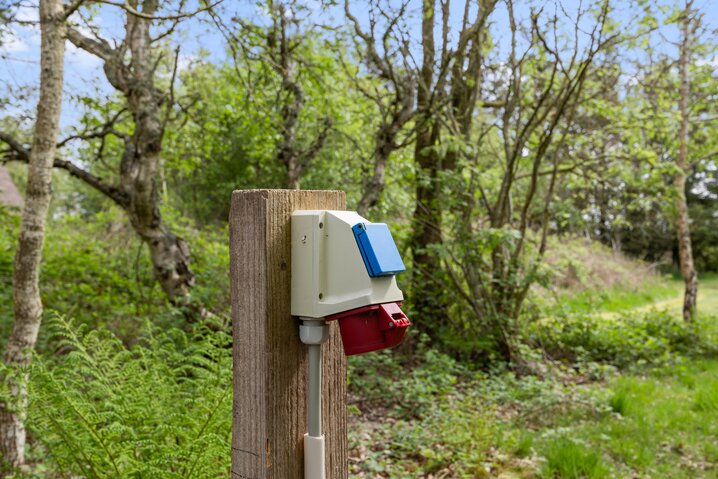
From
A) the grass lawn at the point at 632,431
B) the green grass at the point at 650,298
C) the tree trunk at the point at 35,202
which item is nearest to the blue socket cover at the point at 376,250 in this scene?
the grass lawn at the point at 632,431

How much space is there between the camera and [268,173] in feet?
29.5

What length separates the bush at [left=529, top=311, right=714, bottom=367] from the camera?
19.1ft

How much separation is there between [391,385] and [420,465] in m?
1.33

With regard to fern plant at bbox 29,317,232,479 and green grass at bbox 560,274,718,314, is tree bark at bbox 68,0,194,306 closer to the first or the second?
fern plant at bbox 29,317,232,479

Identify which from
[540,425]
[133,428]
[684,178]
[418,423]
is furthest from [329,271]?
[684,178]

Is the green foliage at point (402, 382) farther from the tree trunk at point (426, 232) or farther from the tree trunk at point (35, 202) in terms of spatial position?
the tree trunk at point (35, 202)

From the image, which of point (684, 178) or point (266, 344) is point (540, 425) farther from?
point (684, 178)

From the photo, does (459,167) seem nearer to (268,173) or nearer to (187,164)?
(187,164)

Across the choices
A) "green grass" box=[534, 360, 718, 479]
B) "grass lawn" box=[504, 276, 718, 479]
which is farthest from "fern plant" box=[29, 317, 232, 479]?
"green grass" box=[534, 360, 718, 479]

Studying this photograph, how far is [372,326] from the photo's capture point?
1.06 metres

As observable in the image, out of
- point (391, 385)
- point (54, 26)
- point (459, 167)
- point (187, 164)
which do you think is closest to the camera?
point (54, 26)

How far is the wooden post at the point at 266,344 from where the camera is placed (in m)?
1.11

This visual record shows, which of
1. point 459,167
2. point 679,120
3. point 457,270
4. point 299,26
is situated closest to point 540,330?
point 457,270

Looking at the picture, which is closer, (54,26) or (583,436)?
(54,26)
